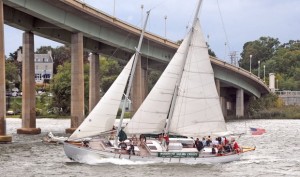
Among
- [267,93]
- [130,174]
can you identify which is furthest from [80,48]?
[267,93]

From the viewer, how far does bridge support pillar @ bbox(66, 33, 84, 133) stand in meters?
77.7

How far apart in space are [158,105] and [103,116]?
417 cm

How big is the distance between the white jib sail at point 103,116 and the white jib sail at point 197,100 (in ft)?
14.4

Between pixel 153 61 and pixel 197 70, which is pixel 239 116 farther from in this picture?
pixel 197 70

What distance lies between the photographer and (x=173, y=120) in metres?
46.7

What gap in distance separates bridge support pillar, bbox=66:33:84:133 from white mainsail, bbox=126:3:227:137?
31670 mm

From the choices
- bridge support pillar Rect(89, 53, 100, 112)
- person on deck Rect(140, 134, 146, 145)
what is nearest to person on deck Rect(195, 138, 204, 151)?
person on deck Rect(140, 134, 146, 145)

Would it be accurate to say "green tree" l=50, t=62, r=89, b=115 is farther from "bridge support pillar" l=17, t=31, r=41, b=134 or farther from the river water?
the river water

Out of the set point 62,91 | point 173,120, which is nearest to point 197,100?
point 173,120

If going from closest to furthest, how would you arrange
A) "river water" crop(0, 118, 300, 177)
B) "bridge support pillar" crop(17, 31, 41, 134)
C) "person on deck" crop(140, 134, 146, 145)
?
"river water" crop(0, 118, 300, 177)
"person on deck" crop(140, 134, 146, 145)
"bridge support pillar" crop(17, 31, 41, 134)

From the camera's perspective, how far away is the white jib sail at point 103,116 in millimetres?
45312

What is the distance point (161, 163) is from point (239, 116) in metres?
96.6

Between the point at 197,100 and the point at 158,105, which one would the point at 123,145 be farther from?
the point at 197,100

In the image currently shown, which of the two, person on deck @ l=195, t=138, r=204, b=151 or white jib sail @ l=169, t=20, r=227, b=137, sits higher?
white jib sail @ l=169, t=20, r=227, b=137
